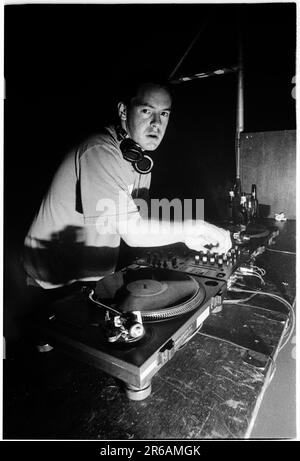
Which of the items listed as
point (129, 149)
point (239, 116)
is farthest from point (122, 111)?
point (239, 116)

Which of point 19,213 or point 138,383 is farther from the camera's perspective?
point 19,213

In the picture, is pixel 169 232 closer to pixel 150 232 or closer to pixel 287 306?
pixel 150 232

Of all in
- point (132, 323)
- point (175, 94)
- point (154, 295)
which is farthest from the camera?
point (175, 94)

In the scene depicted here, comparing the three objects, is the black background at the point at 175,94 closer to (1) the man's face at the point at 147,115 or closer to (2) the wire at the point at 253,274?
(1) the man's face at the point at 147,115

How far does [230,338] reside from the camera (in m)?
1.14

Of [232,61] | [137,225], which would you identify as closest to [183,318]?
[137,225]

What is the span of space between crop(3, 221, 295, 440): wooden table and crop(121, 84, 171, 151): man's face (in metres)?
1.30

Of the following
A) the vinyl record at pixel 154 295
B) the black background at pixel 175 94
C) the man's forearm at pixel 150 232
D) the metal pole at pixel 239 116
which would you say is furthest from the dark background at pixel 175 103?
the vinyl record at pixel 154 295

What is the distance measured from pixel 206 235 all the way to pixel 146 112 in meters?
0.90

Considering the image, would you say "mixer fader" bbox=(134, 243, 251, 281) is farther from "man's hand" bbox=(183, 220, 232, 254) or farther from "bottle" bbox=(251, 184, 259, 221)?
"bottle" bbox=(251, 184, 259, 221)

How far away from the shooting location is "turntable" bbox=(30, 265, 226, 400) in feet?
2.65

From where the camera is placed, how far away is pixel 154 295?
1.07 meters
